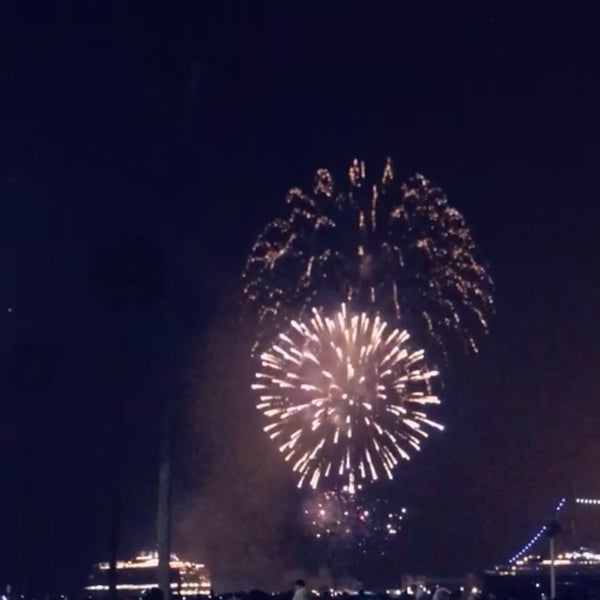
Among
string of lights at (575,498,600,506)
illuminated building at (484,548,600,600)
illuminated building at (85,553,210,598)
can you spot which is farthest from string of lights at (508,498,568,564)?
illuminated building at (85,553,210,598)

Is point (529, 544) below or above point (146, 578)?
above

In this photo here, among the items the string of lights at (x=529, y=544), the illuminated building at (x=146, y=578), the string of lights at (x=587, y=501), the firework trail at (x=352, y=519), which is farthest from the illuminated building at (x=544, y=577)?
the illuminated building at (x=146, y=578)

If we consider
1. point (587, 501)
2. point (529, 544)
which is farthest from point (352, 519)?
point (587, 501)

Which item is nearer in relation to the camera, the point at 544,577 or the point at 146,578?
the point at 544,577

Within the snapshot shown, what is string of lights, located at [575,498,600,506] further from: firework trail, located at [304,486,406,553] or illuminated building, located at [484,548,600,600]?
firework trail, located at [304,486,406,553]

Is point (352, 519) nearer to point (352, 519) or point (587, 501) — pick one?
point (352, 519)

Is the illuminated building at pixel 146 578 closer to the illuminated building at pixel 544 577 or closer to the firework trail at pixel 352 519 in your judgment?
the firework trail at pixel 352 519
